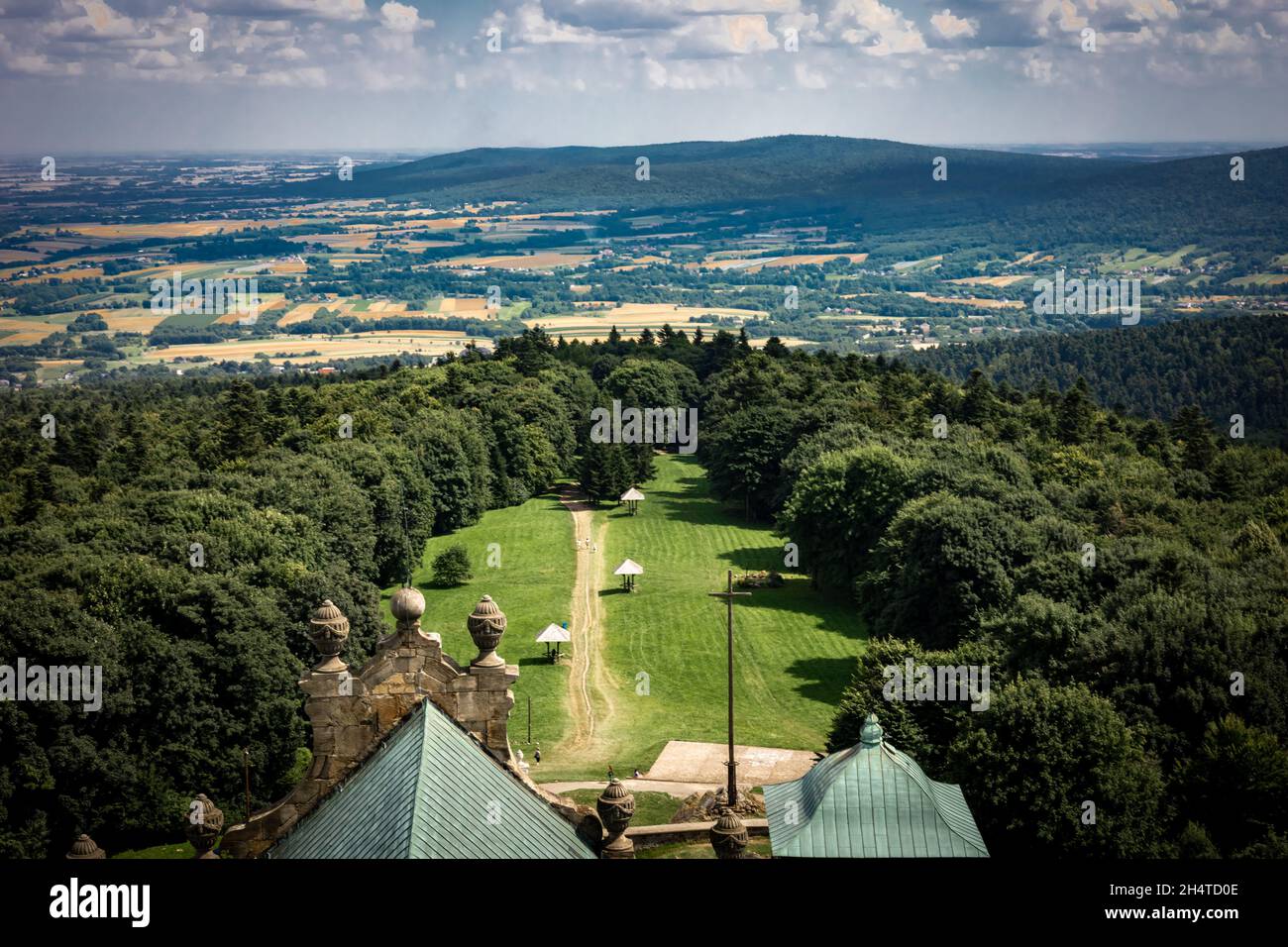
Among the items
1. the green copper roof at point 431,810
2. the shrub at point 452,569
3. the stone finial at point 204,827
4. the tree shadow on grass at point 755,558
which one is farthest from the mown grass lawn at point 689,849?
the tree shadow on grass at point 755,558

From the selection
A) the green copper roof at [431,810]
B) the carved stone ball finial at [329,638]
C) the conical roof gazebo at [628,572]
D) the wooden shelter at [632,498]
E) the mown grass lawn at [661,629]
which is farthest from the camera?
the wooden shelter at [632,498]

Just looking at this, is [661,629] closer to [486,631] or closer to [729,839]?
[486,631]

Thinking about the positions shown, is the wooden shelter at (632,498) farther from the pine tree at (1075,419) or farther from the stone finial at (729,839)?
the stone finial at (729,839)

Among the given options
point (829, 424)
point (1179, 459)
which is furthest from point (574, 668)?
point (1179, 459)

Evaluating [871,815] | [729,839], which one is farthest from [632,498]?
[729,839]

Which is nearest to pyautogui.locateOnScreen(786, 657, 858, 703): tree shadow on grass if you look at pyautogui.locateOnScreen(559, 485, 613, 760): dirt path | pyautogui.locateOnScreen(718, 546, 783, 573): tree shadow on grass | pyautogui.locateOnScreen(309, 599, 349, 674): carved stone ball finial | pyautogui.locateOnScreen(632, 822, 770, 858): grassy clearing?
pyautogui.locateOnScreen(559, 485, 613, 760): dirt path
